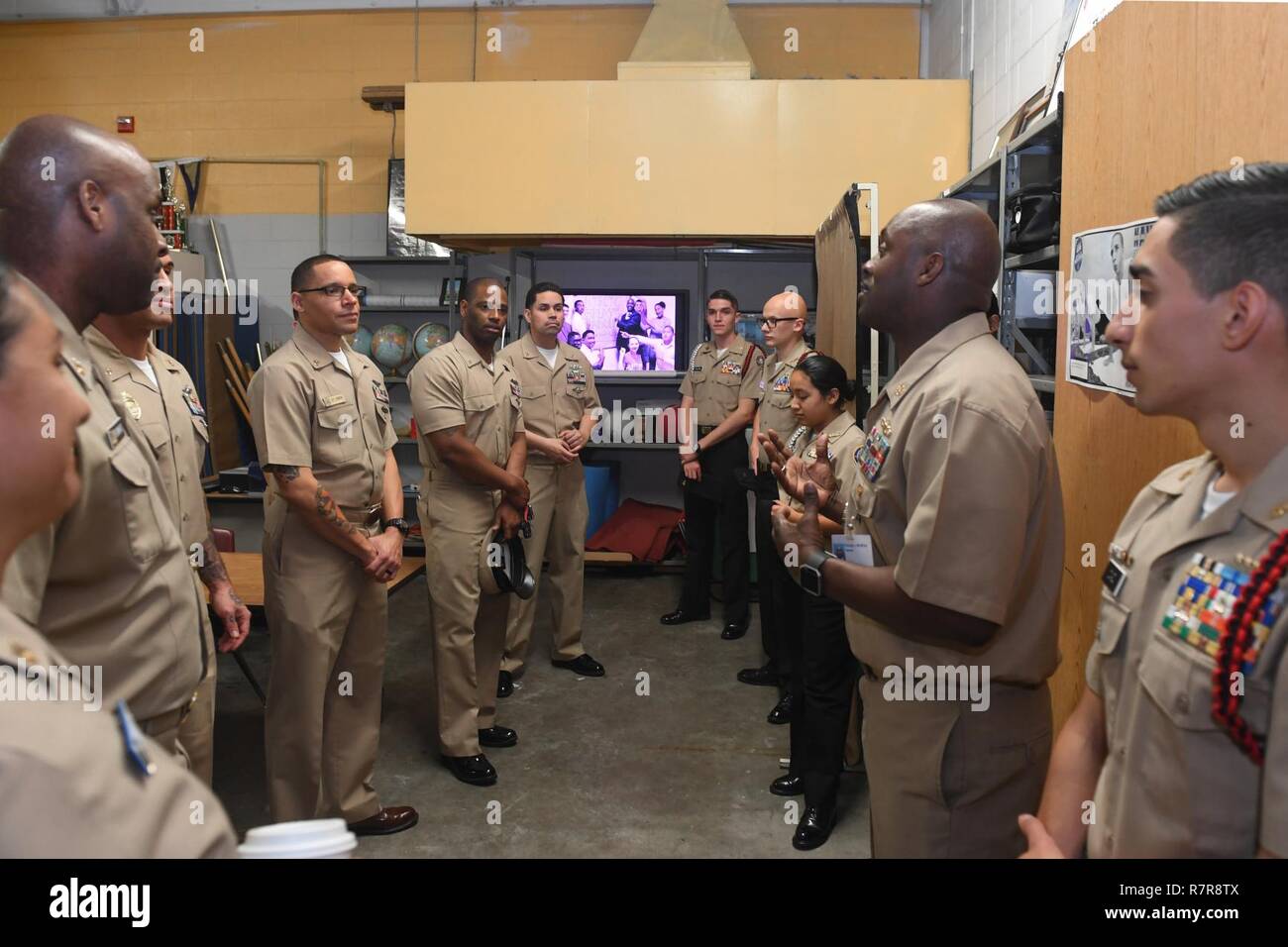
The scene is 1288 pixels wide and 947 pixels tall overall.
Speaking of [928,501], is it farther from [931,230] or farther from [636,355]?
[636,355]

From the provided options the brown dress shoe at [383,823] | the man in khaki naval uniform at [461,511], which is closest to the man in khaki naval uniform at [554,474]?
the man in khaki naval uniform at [461,511]

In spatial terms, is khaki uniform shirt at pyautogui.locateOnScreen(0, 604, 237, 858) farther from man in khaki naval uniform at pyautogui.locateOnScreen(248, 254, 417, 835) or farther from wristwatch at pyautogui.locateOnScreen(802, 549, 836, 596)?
man in khaki naval uniform at pyautogui.locateOnScreen(248, 254, 417, 835)

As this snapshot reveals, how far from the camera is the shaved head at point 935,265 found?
166 cm

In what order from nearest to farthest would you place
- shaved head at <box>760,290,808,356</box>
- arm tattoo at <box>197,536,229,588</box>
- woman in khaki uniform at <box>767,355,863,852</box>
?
arm tattoo at <box>197,536,229,588</box> < woman in khaki uniform at <box>767,355,863,852</box> < shaved head at <box>760,290,808,356</box>

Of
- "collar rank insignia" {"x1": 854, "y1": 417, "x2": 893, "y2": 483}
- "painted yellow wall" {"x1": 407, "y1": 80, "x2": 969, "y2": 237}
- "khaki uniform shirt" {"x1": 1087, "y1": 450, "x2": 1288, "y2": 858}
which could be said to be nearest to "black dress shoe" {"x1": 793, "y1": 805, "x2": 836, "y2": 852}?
"collar rank insignia" {"x1": 854, "y1": 417, "x2": 893, "y2": 483}

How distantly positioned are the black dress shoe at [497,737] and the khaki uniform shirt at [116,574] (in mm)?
2188

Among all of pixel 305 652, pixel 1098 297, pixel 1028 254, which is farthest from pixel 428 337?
pixel 1098 297

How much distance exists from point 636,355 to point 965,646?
4.98m

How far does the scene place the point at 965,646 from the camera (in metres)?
1.55

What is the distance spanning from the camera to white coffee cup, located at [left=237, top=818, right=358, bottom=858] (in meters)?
0.71

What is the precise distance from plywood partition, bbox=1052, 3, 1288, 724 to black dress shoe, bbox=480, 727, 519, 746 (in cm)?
229

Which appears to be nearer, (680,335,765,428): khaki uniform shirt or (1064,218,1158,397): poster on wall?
(1064,218,1158,397): poster on wall

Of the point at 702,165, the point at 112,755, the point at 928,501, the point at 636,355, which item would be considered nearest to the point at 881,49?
the point at 702,165

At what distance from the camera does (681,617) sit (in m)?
5.28
